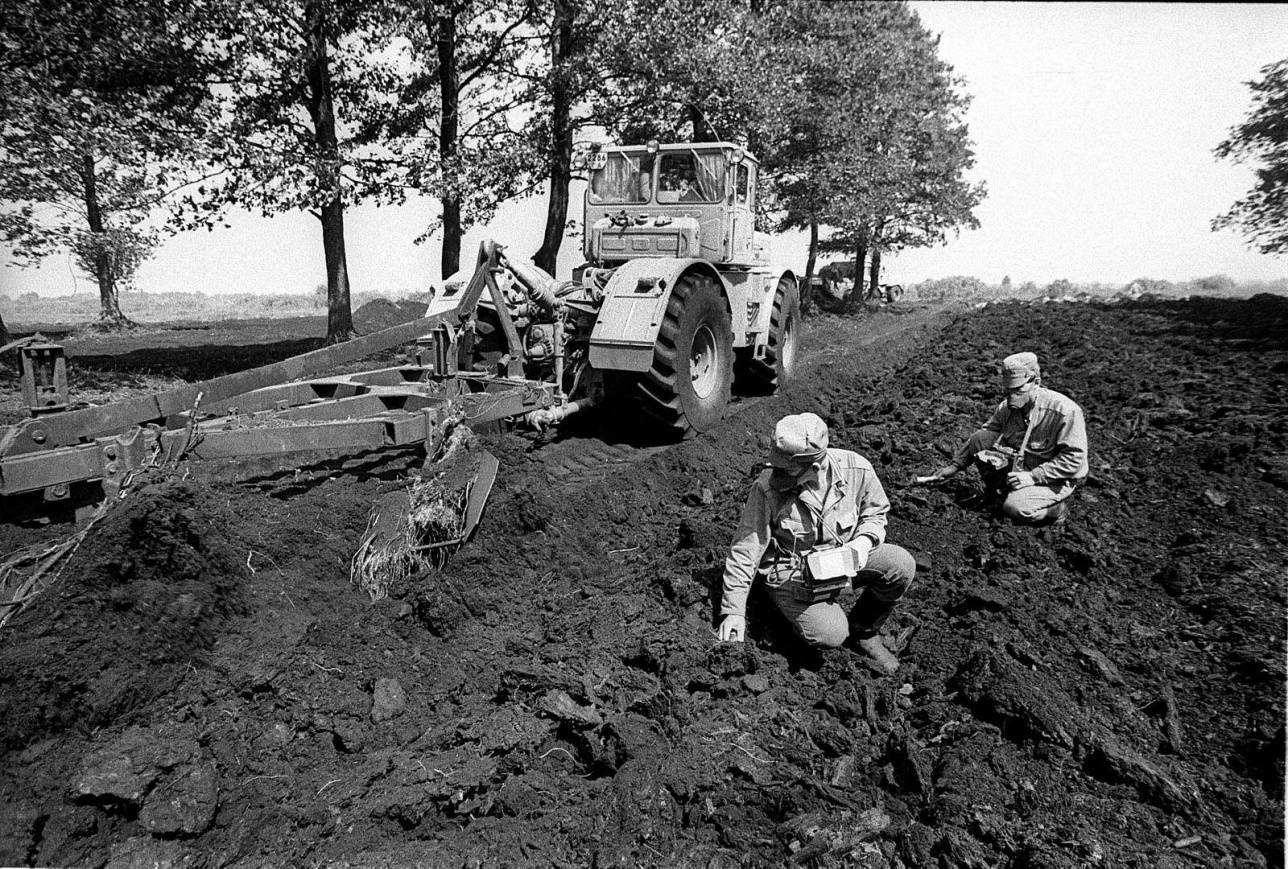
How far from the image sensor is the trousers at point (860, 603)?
3.85 m

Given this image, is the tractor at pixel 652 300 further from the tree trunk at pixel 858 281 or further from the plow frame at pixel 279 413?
the tree trunk at pixel 858 281

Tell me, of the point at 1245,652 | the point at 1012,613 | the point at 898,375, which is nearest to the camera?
the point at 1245,652

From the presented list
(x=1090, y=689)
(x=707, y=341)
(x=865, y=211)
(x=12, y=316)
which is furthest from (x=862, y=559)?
(x=12, y=316)

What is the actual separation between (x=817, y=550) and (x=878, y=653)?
0.59m

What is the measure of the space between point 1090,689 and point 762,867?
1.83 meters

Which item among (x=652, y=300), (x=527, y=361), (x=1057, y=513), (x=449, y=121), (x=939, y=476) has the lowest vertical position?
(x=1057, y=513)

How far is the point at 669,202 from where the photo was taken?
840cm

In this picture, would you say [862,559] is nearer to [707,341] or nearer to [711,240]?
[707,341]

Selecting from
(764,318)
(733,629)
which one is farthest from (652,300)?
(733,629)

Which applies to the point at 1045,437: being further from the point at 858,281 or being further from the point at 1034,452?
the point at 858,281

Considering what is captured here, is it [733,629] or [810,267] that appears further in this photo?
[810,267]

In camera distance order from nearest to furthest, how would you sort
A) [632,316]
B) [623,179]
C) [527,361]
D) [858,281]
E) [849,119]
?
[632,316] < [527,361] < [623,179] < [849,119] < [858,281]

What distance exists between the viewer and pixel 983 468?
5684 millimetres

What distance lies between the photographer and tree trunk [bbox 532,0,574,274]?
14.2 m
